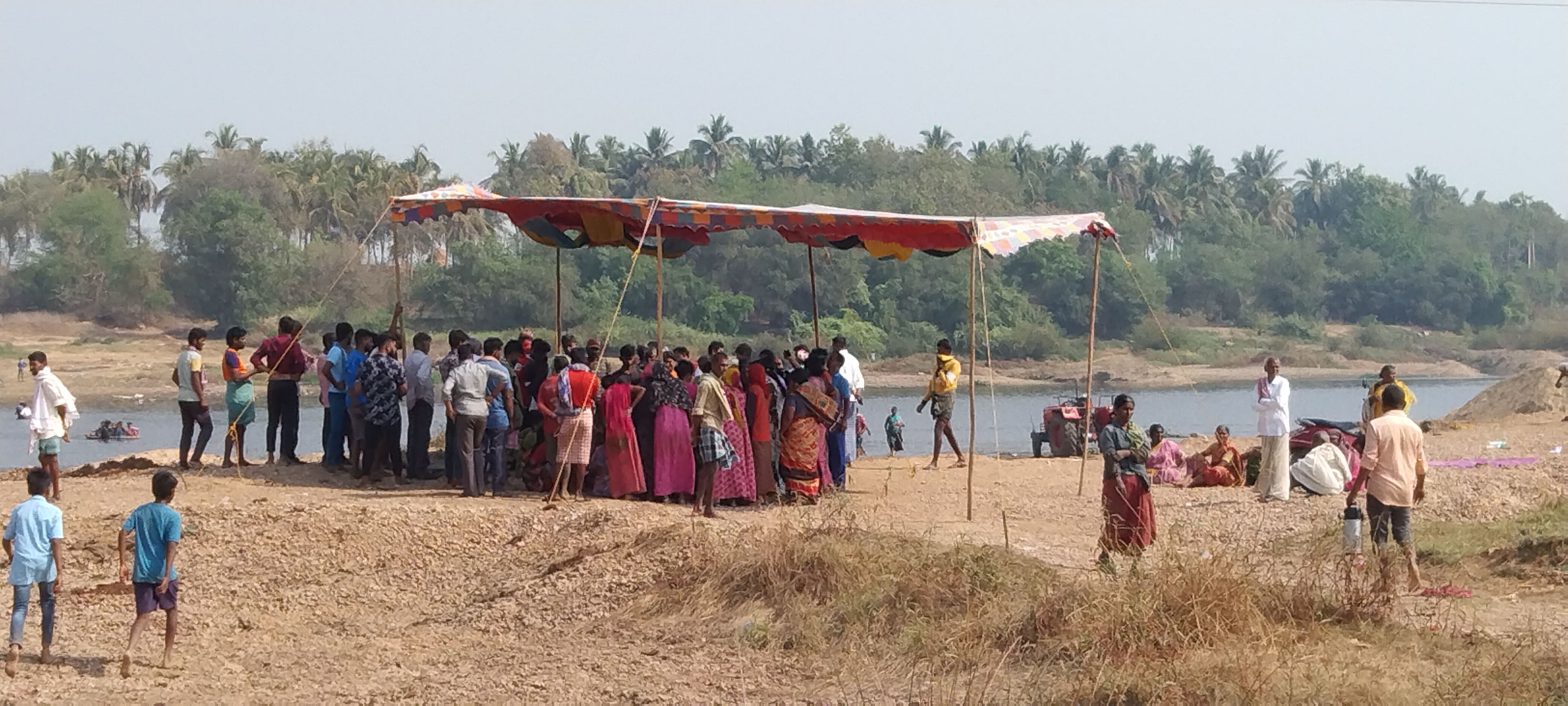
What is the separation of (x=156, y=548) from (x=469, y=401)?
383cm

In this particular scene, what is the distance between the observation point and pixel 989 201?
65.4 m

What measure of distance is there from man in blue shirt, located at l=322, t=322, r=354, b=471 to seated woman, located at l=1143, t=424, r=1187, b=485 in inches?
290

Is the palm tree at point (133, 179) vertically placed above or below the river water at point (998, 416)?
above

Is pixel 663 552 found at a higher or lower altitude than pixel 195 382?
lower

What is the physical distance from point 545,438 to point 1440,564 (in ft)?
→ 21.4

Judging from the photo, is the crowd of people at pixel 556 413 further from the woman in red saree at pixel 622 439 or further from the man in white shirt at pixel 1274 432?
the man in white shirt at pixel 1274 432

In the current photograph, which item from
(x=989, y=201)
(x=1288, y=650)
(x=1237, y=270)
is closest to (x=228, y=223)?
(x=989, y=201)

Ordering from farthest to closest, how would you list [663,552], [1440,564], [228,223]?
[228,223]
[1440,564]
[663,552]

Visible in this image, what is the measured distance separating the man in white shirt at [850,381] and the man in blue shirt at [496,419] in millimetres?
3030

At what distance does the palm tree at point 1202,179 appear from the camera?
83625mm

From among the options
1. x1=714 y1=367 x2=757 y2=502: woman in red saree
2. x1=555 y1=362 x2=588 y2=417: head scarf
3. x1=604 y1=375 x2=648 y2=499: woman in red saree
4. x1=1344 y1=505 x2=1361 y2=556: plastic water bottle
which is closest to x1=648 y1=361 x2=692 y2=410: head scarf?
x1=604 y1=375 x2=648 y2=499: woman in red saree

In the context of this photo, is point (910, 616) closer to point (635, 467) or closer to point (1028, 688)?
point (1028, 688)

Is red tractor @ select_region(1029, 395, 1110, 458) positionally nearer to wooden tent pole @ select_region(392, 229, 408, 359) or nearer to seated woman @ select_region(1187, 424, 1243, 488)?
seated woman @ select_region(1187, 424, 1243, 488)

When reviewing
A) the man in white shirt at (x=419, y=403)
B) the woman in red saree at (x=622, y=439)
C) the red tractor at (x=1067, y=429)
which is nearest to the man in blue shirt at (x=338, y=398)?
the man in white shirt at (x=419, y=403)
